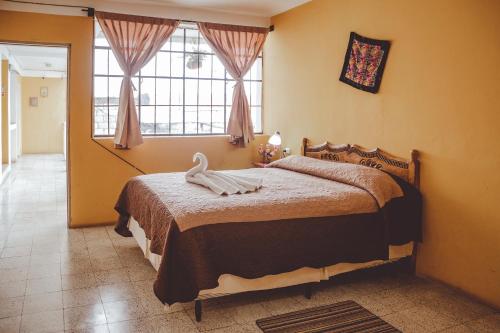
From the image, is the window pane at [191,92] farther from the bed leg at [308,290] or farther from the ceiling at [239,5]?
the bed leg at [308,290]

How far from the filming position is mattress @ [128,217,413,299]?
2705 mm

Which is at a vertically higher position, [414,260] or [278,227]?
[278,227]

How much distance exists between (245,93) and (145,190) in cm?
229

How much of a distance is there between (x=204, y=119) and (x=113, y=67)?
118 centimetres

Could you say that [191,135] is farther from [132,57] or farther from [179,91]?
[132,57]

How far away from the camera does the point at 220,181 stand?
3330 millimetres

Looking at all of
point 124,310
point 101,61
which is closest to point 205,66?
point 101,61

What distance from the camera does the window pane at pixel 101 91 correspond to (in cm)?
493

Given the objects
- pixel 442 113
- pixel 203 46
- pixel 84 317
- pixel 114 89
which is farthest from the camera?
pixel 203 46

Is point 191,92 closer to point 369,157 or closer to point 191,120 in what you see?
point 191,120

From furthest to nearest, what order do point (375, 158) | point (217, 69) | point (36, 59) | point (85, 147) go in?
point (36, 59), point (217, 69), point (85, 147), point (375, 158)

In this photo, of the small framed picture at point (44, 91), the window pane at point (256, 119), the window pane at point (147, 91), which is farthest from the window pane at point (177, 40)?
the small framed picture at point (44, 91)

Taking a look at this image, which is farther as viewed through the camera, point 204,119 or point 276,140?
point 204,119

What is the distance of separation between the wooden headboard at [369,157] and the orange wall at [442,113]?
68 millimetres
